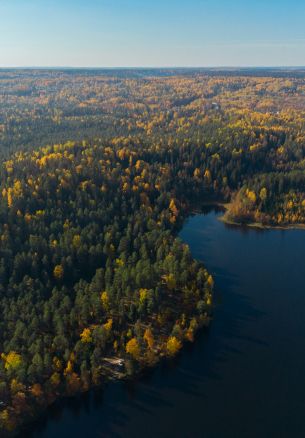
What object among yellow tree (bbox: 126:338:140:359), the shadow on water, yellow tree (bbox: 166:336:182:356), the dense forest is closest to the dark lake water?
the shadow on water

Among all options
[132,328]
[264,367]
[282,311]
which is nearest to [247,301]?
[282,311]

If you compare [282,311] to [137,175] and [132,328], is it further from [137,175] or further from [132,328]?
[137,175]

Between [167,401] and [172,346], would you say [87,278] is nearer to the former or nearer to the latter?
[172,346]

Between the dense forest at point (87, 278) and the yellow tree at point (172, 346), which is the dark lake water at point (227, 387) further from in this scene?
the dense forest at point (87, 278)

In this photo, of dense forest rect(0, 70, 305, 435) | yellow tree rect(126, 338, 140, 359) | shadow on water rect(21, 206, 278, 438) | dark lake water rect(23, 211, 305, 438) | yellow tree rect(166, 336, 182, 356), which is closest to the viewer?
shadow on water rect(21, 206, 278, 438)

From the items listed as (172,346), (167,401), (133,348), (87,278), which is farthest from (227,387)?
(87,278)

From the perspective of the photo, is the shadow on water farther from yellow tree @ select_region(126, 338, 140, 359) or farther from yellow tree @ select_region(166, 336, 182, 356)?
yellow tree @ select_region(126, 338, 140, 359)

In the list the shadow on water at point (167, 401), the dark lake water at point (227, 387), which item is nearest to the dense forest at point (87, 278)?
the shadow on water at point (167, 401)

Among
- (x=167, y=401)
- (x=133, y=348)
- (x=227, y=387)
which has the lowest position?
(x=167, y=401)
